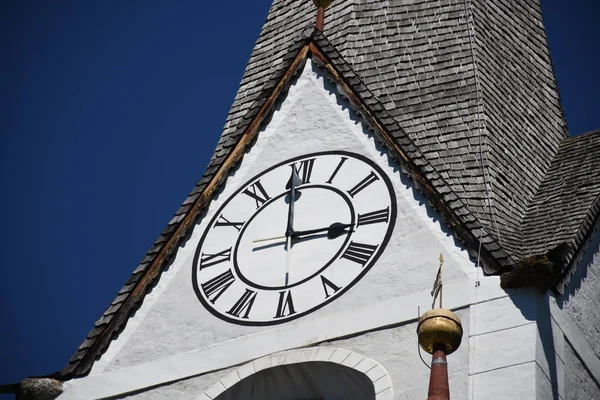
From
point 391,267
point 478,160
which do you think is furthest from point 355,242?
point 478,160

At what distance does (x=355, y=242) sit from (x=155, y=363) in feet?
6.07

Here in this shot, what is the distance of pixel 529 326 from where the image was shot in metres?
16.1

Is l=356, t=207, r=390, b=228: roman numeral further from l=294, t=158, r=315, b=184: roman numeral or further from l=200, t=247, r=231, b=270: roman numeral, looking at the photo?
l=200, t=247, r=231, b=270: roman numeral

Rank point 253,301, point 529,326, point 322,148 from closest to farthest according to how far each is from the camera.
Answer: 1. point 529,326
2. point 253,301
3. point 322,148

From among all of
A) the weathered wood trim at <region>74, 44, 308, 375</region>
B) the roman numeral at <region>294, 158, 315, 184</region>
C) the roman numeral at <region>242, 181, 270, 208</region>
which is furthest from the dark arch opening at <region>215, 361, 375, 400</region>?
the roman numeral at <region>294, 158, 315, 184</region>

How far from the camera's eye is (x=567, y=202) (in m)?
18.0

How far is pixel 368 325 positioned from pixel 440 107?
10.5 feet

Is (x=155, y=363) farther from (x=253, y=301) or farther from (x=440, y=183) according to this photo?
(x=440, y=183)

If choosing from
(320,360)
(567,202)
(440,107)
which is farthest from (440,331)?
(440,107)

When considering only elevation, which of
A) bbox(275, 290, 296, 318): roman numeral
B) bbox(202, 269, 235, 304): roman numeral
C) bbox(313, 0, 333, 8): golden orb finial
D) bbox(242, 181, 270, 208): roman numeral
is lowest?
bbox(202, 269, 235, 304): roman numeral

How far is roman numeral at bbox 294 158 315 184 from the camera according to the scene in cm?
1825

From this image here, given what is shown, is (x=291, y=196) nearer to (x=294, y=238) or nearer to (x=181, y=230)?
(x=294, y=238)

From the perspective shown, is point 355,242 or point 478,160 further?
point 478,160

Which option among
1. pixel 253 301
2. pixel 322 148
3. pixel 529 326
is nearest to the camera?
pixel 529 326
